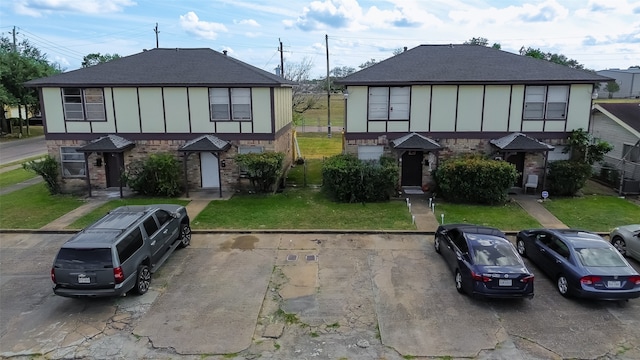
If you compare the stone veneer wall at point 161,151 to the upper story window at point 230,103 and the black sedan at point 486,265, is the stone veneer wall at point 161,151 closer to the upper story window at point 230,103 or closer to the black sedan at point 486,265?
the upper story window at point 230,103

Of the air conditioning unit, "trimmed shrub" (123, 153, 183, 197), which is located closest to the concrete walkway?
the air conditioning unit

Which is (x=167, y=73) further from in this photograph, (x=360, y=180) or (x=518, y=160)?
(x=518, y=160)

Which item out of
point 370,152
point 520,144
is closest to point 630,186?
point 520,144

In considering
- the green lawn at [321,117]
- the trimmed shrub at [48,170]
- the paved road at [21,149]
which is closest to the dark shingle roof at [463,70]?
the trimmed shrub at [48,170]

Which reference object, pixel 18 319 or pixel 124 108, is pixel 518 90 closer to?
pixel 124 108

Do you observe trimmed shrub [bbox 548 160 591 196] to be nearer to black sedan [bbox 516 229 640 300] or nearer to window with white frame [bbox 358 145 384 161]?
window with white frame [bbox 358 145 384 161]

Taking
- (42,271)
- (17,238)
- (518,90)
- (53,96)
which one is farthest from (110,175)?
(518,90)
